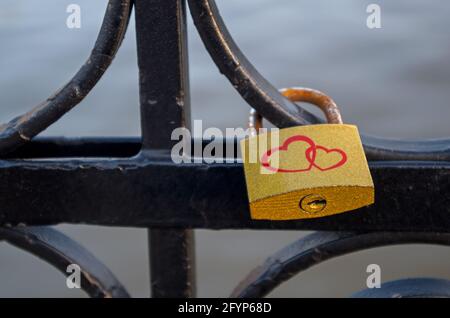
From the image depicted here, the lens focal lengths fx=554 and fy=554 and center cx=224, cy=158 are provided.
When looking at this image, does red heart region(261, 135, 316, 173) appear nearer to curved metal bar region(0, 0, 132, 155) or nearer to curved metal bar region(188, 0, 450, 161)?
curved metal bar region(188, 0, 450, 161)

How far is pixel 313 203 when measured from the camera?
0.46 m

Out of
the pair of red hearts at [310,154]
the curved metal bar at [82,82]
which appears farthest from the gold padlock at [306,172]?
the curved metal bar at [82,82]

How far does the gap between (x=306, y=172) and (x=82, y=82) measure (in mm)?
213

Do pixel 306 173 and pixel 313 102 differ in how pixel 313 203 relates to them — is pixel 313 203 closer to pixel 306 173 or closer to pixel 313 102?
pixel 306 173

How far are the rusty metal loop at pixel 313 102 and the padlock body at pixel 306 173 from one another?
0.07 meters

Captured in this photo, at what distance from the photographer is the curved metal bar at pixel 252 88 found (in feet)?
1.57

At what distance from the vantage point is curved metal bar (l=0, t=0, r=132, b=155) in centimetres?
48

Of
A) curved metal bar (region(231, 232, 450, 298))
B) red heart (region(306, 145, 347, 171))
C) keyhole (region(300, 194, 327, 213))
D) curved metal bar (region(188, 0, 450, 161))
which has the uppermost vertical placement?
curved metal bar (region(188, 0, 450, 161))

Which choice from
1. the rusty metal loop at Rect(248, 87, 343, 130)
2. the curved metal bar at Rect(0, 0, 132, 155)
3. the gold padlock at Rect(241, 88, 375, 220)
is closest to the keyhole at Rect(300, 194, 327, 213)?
the gold padlock at Rect(241, 88, 375, 220)

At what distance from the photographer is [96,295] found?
23.0 inches

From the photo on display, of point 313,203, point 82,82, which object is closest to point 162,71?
point 82,82

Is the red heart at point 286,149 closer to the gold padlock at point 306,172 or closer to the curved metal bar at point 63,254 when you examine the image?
the gold padlock at point 306,172

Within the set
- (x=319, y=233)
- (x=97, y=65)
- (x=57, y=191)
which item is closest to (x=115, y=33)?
(x=97, y=65)
